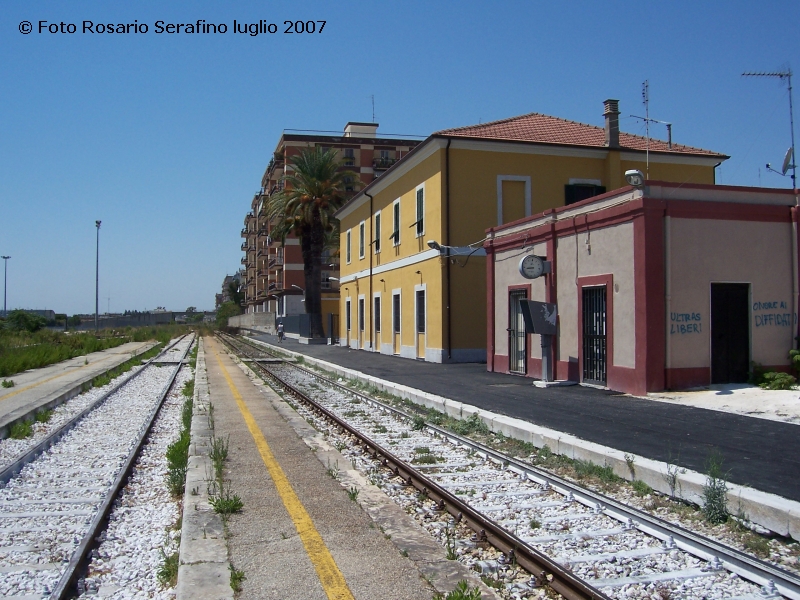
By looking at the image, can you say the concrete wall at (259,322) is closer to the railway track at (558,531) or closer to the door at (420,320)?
the door at (420,320)

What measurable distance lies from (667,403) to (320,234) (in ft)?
106

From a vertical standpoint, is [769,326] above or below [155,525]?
above

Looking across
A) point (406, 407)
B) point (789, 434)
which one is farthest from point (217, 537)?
point (406, 407)

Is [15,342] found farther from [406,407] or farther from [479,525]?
[479,525]

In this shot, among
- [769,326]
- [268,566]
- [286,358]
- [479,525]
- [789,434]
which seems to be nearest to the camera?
[268,566]

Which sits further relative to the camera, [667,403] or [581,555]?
[667,403]

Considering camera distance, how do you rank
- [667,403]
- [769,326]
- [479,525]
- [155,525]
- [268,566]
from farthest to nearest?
[769,326] → [667,403] → [155,525] → [479,525] → [268,566]

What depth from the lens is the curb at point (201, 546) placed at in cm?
455

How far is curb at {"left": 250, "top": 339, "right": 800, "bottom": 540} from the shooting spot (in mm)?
5648

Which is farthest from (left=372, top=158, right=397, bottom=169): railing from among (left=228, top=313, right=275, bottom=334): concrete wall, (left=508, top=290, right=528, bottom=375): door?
(left=508, top=290, right=528, bottom=375): door

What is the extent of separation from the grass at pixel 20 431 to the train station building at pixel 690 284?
1057 cm

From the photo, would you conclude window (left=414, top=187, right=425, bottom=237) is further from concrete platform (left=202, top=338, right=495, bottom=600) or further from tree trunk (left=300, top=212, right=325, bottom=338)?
tree trunk (left=300, top=212, right=325, bottom=338)

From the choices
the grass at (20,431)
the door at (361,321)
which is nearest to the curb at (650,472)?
the grass at (20,431)

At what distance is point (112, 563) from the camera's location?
538 cm
